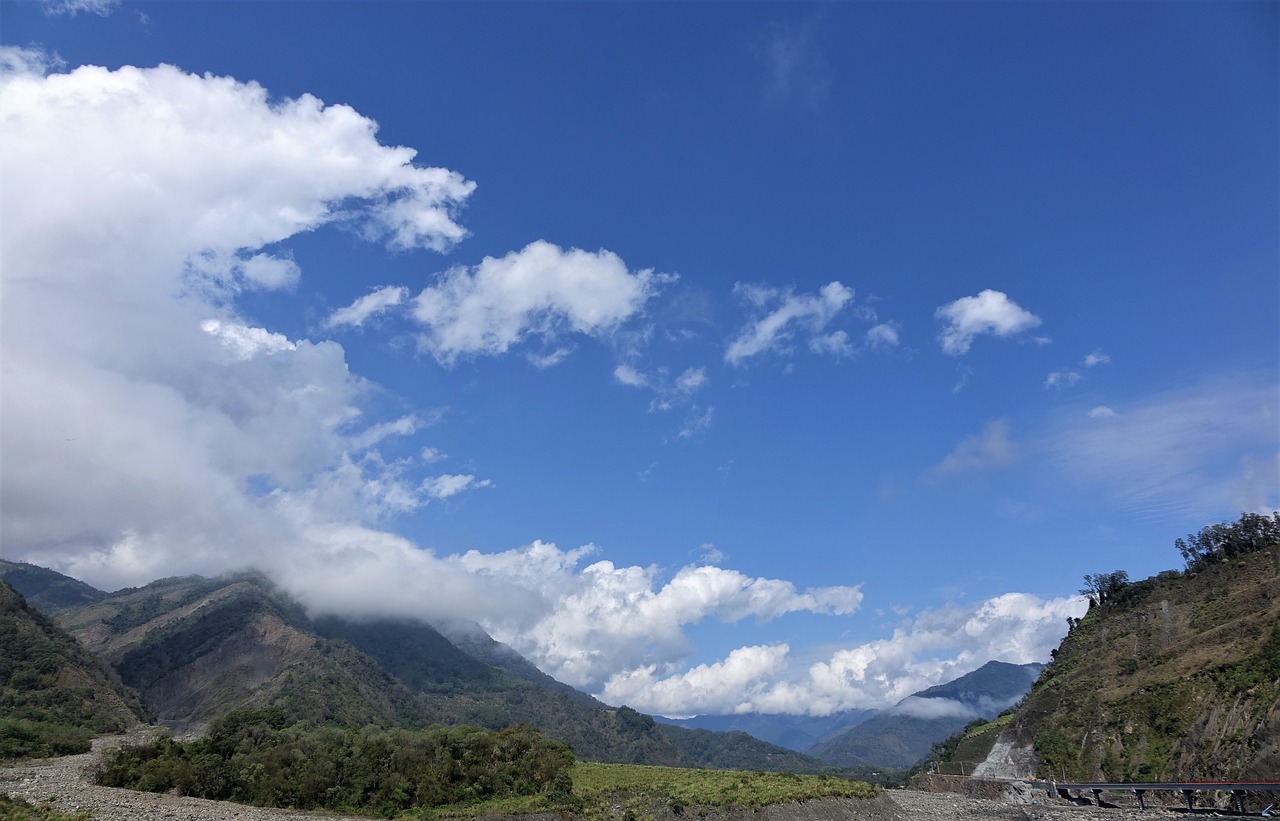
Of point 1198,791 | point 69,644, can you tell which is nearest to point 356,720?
point 69,644

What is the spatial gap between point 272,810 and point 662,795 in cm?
3439

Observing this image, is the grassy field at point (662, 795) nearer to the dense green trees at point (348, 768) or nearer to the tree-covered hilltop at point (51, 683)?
the dense green trees at point (348, 768)

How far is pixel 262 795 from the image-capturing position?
66812 millimetres

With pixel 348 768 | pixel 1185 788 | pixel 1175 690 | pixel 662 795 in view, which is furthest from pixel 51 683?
pixel 1175 690

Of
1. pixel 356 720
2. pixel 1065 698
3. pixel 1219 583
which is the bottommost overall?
pixel 356 720

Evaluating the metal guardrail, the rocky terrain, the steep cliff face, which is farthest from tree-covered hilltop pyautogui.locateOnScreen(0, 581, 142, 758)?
the steep cliff face

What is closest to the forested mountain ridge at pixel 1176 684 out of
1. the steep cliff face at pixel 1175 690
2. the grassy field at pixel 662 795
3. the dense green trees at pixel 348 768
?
the steep cliff face at pixel 1175 690

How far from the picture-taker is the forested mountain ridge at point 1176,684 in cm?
6369

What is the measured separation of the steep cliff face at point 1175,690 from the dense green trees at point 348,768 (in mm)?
56600

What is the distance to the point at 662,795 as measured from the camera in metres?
66.4

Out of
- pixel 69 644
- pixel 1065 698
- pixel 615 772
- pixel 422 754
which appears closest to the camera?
pixel 422 754

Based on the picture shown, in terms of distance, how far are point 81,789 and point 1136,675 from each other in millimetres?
108089

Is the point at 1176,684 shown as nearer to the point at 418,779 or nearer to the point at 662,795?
the point at 662,795

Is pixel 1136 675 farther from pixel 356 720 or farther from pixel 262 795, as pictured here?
pixel 356 720
